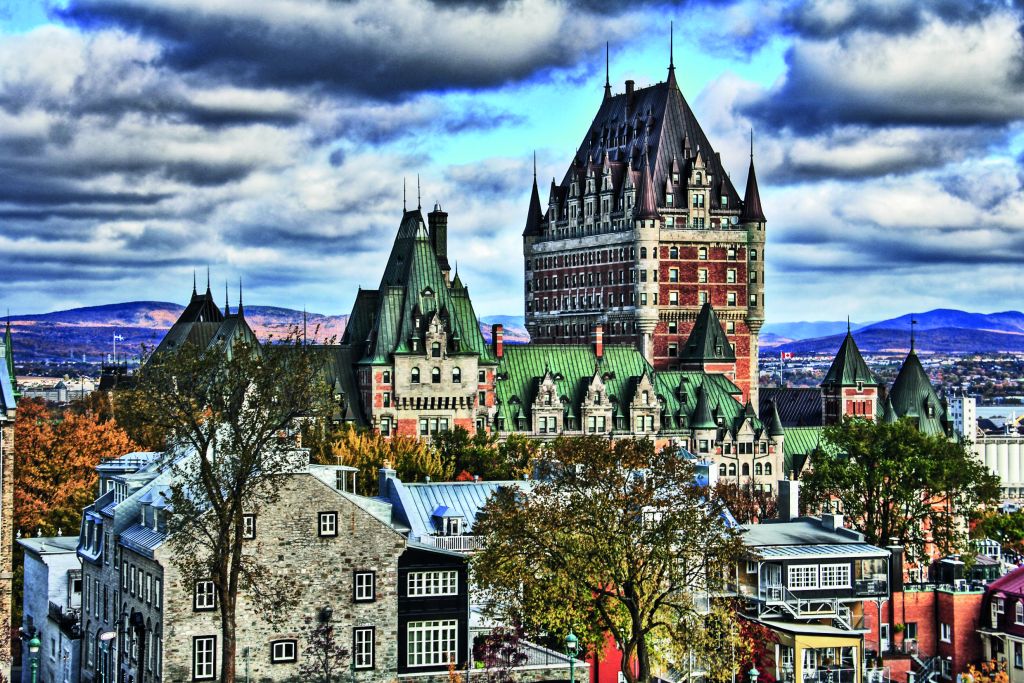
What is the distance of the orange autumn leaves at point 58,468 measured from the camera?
121125 mm

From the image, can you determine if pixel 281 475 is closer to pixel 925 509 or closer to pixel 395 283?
pixel 925 509

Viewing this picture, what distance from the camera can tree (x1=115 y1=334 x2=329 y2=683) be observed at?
8244cm

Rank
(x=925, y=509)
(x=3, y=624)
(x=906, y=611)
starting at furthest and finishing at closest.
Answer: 1. (x=925, y=509)
2. (x=906, y=611)
3. (x=3, y=624)

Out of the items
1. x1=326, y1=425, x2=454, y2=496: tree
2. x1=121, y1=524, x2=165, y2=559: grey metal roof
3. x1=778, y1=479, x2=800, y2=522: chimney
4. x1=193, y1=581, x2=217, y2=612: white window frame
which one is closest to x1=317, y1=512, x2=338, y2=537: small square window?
x1=193, y1=581, x2=217, y2=612: white window frame

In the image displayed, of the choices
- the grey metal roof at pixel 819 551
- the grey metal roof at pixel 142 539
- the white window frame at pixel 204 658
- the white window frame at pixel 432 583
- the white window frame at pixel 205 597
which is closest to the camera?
the white window frame at pixel 204 658

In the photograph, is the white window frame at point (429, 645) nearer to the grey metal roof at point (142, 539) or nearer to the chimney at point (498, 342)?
the grey metal roof at point (142, 539)

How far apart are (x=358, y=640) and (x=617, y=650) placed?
17.7m

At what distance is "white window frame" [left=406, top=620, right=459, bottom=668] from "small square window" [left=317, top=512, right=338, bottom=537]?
615 centimetres

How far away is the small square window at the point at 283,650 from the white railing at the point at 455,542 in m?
12.9

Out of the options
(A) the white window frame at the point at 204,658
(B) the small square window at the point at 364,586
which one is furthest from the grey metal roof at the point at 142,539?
(B) the small square window at the point at 364,586

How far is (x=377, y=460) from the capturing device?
133 m

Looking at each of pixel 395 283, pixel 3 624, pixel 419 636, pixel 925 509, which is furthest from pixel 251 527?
pixel 395 283

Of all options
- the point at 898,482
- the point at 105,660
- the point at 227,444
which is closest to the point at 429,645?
the point at 227,444

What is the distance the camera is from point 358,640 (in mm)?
86438
